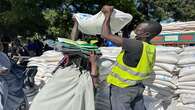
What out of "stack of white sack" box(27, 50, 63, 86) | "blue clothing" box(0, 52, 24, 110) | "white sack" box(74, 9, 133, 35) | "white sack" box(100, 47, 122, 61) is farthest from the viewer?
"stack of white sack" box(27, 50, 63, 86)

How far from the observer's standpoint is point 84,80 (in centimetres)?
462

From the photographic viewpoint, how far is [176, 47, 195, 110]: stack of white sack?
4.88 metres

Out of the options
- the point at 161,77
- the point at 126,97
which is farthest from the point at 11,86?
the point at 126,97

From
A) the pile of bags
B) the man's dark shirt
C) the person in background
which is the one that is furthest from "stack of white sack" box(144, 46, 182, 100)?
the pile of bags

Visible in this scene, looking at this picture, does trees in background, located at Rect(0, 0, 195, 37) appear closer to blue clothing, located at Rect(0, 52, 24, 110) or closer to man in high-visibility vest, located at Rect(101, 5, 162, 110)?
blue clothing, located at Rect(0, 52, 24, 110)

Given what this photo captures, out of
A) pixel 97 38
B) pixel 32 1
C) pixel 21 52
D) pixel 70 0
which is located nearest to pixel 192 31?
pixel 97 38

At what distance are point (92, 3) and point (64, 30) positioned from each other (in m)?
2.12

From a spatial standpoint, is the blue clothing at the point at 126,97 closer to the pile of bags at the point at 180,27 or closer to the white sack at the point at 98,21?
the white sack at the point at 98,21

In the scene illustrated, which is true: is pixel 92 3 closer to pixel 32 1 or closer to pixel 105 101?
pixel 32 1

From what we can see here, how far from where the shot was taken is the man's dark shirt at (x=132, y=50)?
4047 mm

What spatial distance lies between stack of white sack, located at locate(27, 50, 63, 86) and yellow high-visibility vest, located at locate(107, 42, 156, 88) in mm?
2307

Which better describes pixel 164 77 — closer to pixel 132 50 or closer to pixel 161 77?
pixel 161 77

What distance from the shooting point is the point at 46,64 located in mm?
6766

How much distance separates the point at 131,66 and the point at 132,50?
0.16 meters
